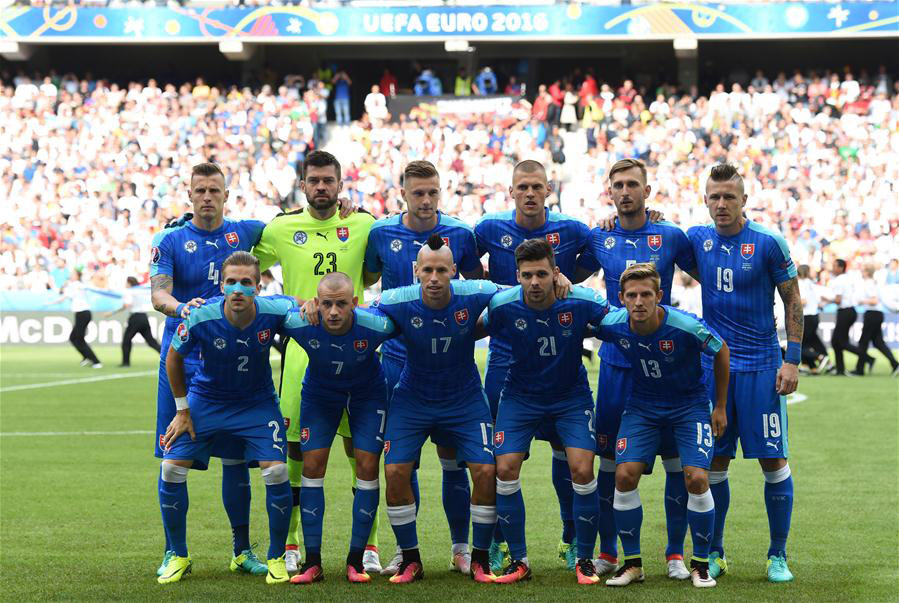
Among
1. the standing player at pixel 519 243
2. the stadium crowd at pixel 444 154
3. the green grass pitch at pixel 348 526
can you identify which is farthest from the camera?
the stadium crowd at pixel 444 154

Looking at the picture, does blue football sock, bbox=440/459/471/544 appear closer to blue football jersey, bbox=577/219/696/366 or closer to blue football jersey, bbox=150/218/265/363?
blue football jersey, bbox=577/219/696/366

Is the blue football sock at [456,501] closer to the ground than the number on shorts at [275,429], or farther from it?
closer to the ground

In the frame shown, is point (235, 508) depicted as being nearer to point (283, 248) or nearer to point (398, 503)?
point (398, 503)

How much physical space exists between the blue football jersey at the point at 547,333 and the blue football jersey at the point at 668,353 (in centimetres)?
16

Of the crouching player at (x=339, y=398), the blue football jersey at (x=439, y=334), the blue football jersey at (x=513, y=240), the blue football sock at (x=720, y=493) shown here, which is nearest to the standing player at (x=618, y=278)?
the blue football jersey at (x=513, y=240)

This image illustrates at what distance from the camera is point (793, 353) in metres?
7.46

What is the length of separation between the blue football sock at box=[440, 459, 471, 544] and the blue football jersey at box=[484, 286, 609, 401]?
0.67 metres

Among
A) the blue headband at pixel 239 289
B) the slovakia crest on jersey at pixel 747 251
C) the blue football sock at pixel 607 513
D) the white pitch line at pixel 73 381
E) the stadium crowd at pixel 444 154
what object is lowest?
the white pitch line at pixel 73 381

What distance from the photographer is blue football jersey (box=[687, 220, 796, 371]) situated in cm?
743

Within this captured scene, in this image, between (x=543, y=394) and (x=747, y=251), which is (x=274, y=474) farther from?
(x=747, y=251)

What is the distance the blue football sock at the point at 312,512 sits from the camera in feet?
23.6

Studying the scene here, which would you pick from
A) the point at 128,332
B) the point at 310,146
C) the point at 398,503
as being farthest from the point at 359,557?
the point at 310,146

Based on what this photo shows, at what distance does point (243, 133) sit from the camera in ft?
110

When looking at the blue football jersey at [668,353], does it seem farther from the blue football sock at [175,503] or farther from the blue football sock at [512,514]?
the blue football sock at [175,503]
